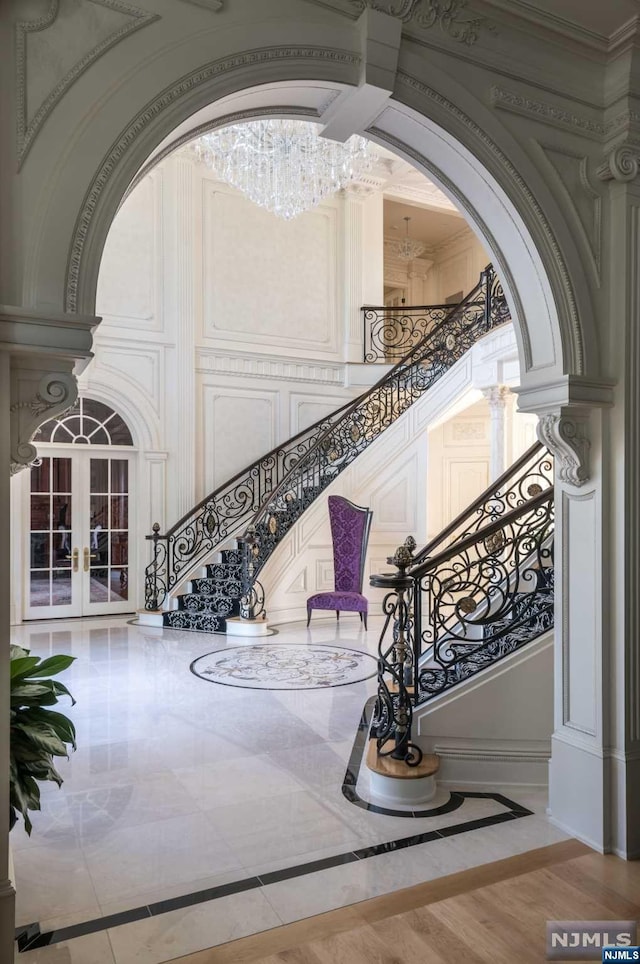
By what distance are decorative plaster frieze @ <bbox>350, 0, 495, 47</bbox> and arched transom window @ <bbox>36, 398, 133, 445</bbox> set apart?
7.55 m

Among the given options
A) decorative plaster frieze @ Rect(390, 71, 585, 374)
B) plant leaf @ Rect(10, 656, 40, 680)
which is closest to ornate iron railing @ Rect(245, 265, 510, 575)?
decorative plaster frieze @ Rect(390, 71, 585, 374)

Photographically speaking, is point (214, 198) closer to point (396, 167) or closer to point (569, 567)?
point (396, 167)

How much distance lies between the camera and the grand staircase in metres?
8.68

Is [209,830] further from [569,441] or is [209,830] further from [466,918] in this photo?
[569,441]

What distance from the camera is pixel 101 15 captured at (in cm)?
224

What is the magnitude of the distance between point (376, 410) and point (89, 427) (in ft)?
13.4

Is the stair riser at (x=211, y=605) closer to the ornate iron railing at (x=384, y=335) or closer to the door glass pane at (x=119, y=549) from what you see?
the door glass pane at (x=119, y=549)

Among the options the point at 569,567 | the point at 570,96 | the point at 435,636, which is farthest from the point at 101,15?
the point at 435,636

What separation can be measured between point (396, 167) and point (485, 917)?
10971 mm

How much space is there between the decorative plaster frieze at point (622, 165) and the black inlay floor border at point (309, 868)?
313 centimetres

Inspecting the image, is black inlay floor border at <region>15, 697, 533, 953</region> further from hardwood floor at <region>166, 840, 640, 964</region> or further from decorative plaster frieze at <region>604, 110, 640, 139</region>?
decorative plaster frieze at <region>604, 110, 640, 139</region>

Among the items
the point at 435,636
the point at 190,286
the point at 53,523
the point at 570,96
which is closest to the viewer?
the point at 570,96

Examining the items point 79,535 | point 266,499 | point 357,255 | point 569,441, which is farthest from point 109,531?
point 569,441

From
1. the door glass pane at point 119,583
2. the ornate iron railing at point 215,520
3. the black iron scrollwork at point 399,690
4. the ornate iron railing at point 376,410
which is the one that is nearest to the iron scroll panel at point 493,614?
the black iron scrollwork at point 399,690
